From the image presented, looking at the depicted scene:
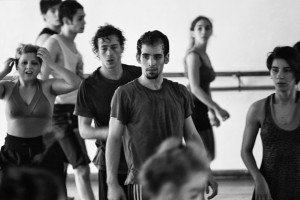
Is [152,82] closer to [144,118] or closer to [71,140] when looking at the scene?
[144,118]

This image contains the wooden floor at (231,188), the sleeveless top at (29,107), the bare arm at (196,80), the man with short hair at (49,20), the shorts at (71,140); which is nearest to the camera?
the sleeveless top at (29,107)

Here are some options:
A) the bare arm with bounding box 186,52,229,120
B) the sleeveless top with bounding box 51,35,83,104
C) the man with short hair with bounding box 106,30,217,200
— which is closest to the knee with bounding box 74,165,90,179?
the sleeveless top with bounding box 51,35,83,104

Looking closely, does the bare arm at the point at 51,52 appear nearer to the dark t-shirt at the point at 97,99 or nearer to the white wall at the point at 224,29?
the dark t-shirt at the point at 97,99

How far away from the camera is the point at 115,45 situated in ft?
11.6

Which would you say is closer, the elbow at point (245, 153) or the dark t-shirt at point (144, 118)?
the dark t-shirt at point (144, 118)

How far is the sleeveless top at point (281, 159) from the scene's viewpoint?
3008 millimetres

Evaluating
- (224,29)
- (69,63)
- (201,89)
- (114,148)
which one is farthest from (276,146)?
(224,29)

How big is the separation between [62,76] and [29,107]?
25 cm

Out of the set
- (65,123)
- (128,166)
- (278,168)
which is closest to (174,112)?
(128,166)

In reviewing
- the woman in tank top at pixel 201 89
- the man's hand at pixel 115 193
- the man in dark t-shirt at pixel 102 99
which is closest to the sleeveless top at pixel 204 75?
the woman in tank top at pixel 201 89

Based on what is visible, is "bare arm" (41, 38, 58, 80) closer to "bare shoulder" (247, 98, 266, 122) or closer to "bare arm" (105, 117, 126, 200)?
"bare arm" (105, 117, 126, 200)

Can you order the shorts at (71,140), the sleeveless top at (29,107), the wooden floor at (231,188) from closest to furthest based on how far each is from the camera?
1. the sleeveless top at (29,107)
2. the shorts at (71,140)
3. the wooden floor at (231,188)

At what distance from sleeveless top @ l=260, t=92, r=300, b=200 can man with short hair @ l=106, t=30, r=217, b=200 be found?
0.26m

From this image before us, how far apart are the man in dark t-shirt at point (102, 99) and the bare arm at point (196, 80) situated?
0.99 meters
